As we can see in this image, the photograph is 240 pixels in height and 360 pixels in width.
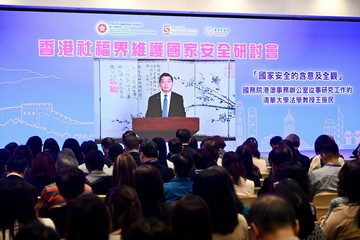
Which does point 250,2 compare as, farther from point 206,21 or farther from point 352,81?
point 352,81

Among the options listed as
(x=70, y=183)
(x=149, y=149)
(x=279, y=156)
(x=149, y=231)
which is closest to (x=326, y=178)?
(x=279, y=156)

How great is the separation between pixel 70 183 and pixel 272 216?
68.2 inches

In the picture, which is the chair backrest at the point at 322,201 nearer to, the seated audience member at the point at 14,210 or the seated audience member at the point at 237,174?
the seated audience member at the point at 237,174

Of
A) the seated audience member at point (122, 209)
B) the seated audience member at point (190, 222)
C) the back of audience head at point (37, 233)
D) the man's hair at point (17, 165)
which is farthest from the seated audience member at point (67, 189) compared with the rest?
the back of audience head at point (37, 233)

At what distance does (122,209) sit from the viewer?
2.84 metres

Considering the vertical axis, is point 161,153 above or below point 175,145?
below

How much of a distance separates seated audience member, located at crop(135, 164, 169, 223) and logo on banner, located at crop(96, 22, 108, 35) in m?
5.86

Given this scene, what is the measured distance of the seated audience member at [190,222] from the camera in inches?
89.6

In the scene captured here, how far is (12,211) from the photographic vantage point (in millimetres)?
2963

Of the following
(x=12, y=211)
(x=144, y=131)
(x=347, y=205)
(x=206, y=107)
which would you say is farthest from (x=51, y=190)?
(x=206, y=107)

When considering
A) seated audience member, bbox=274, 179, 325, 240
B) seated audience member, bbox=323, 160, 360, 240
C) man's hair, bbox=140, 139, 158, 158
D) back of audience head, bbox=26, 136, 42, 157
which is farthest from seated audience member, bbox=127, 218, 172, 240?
back of audience head, bbox=26, 136, 42, 157

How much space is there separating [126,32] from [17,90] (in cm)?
197

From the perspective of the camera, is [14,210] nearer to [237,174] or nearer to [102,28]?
[237,174]

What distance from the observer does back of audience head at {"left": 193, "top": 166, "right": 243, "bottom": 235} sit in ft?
9.78
